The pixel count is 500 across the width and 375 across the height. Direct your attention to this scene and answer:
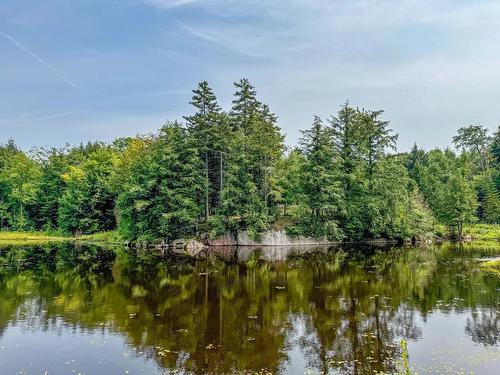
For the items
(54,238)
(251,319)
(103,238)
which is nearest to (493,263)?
(251,319)

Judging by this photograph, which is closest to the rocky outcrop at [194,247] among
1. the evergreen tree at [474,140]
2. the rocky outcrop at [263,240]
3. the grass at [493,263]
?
the rocky outcrop at [263,240]

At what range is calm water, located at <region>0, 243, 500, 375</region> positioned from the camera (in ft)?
41.4

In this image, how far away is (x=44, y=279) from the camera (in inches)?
1114

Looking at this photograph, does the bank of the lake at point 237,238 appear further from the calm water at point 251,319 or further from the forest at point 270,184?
the calm water at point 251,319

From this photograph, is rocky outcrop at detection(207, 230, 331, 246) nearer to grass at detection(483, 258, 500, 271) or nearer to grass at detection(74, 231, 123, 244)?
grass at detection(74, 231, 123, 244)

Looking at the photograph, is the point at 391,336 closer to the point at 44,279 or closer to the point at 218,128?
the point at 44,279

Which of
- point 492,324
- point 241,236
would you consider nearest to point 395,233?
point 241,236

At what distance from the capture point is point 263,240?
5216 cm

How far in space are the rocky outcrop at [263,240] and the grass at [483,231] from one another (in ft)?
80.2

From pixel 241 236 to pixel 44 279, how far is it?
27.0 meters

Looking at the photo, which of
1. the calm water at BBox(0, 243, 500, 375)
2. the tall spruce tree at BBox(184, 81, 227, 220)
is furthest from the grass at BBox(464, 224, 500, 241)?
the tall spruce tree at BBox(184, 81, 227, 220)

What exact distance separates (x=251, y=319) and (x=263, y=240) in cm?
3454

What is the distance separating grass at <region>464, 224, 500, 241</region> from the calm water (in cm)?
2859

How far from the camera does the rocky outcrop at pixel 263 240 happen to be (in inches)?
2051
